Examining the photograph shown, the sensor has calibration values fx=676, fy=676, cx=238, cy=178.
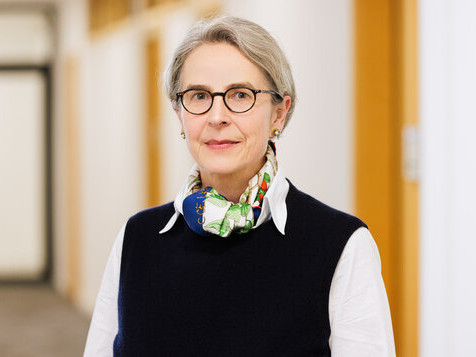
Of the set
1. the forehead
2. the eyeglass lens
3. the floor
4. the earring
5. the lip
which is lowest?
the floor

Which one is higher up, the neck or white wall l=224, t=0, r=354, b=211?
white wall l=224, t=0, r=354, b=211

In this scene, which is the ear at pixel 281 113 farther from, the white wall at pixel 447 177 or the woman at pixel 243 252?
the white wall at pixel 447 177

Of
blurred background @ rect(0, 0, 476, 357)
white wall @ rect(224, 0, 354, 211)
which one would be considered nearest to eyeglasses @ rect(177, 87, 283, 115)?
blurred background @ rect(0, 0, 476, 357)

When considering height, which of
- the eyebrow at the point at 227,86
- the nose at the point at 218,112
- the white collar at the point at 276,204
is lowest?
the white collar at the point at 276,204

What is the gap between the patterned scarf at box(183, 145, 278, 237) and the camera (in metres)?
1.37

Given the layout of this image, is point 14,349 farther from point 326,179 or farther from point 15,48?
point 15,48

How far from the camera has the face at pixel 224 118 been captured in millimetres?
1346

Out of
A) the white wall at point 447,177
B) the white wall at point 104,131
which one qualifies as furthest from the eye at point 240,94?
the white wall at point 104,131

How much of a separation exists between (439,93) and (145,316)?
4.37 ft

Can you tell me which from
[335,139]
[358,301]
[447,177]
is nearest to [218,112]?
[358,301]

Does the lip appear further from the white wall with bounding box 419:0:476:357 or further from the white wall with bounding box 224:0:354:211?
the white wall with bounding box 224:0:354:211

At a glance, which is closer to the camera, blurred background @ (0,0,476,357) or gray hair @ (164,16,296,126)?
gray hair @ (164,16,296,126)

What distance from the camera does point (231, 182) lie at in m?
1.47

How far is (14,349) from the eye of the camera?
477cm
